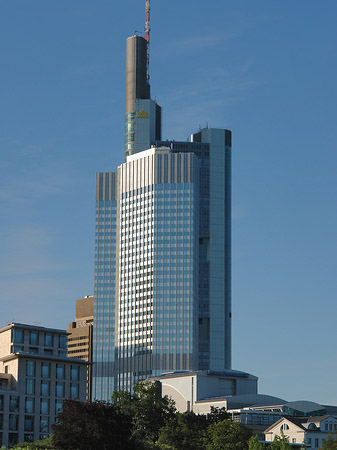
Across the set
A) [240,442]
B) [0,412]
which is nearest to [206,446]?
[240,442]

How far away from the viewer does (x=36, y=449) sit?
139000 mm

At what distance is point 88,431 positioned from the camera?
136 m

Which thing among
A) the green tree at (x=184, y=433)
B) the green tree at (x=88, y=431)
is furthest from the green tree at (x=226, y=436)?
the green tree at (x=88, y=431)

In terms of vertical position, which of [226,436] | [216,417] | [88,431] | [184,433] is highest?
[216,417]

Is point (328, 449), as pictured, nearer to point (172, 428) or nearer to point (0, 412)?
point (172, 428)

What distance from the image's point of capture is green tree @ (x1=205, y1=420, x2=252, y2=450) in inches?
6762

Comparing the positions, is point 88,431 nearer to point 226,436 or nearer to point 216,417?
point 226,436

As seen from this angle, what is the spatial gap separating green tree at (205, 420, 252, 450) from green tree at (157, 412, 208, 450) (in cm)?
261

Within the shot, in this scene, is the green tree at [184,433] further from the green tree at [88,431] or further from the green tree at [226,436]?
the green tree at [88,431]

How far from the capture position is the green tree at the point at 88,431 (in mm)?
136000

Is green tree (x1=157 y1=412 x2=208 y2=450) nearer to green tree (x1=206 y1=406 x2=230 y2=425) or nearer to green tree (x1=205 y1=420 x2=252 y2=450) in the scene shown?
green tree (x1=205 y1=420 x2=252 y2=450)

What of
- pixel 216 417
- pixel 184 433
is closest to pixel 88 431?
pixel 184 433

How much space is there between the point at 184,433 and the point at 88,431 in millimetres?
46728

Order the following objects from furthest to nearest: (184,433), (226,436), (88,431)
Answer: (184,433), (226,436), (88,431)
